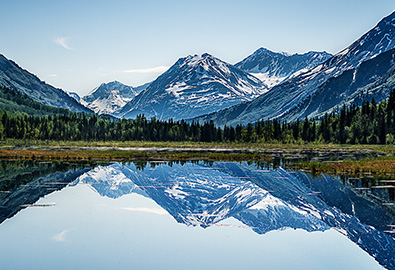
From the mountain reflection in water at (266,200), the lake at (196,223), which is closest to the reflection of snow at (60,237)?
the lake at (196,223)

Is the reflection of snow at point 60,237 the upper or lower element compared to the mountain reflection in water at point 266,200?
upper

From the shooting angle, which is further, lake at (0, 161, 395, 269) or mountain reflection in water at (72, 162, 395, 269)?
mountain reflection in water at (72, 162, 395, 269)

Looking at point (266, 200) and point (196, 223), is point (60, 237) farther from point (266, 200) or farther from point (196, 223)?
point (266, 200)

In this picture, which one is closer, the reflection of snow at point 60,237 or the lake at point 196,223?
the lake at point 196,223

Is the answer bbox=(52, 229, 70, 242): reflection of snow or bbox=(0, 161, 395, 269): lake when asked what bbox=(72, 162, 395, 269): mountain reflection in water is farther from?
bbox=(52, 229, 70, 242): reflection of snow

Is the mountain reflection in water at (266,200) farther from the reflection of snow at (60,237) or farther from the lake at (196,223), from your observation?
the reflection of snow at (60,237)

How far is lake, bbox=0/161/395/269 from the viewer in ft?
67.9

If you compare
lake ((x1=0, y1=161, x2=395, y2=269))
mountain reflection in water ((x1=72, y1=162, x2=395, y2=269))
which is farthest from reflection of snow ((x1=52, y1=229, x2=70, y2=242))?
mountain reflection in water ((x1=72, y1=162, x2=395, y2=269))

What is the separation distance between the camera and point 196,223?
99.3 ft

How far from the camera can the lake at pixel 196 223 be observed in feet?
67.9

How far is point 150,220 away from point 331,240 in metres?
12.5

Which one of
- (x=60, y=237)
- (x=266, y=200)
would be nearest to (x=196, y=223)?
(x=60, y=237)

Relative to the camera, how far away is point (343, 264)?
20.2 meters

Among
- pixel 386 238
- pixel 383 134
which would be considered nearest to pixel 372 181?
pixel 386 238
